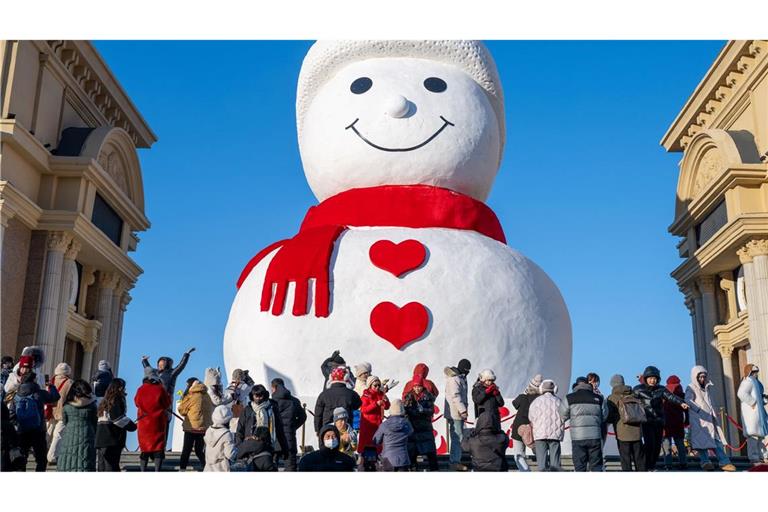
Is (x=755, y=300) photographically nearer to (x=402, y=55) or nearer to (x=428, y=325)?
(x=428, y=325)

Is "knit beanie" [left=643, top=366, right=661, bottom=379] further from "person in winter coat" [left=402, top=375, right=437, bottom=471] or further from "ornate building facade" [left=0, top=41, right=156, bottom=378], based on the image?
"ornate building facade" [left=0, top=41, right=156, bottom=378]

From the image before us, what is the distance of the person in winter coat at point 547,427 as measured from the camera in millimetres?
8758

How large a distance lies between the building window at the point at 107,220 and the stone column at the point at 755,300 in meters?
14.9

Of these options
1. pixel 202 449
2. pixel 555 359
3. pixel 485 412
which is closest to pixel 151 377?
pixel 202 449

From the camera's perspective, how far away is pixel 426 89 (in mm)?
14320

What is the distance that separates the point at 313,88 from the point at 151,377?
7.59 m

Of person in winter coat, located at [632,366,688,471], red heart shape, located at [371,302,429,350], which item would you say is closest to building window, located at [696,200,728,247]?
red heart shape, located at [371,302,429,350]

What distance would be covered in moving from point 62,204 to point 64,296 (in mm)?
2014

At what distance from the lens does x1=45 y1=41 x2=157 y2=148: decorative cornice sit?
775 inches

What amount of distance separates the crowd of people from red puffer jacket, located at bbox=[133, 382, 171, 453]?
12mm

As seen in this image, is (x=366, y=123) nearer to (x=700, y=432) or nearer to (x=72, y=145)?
(x=700, y=432)

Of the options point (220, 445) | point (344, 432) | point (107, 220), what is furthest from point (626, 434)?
point (107, 220)

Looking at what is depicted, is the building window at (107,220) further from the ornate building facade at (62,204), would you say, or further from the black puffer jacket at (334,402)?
the black puffer jacket at (334,402)

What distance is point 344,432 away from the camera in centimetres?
838
